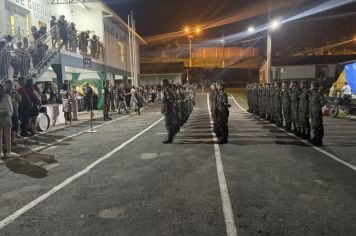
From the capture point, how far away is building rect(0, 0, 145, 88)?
20141 millimetres

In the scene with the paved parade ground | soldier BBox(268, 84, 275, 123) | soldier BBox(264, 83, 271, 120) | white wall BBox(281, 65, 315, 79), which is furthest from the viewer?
white wall BBox(281, 65, 315, 79)

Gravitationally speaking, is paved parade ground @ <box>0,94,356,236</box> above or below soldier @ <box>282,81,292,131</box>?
below

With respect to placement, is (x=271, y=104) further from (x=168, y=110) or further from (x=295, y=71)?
(x=295, y=71)

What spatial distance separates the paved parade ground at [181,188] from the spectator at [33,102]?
2.67 m

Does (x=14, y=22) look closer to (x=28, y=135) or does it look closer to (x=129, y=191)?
(x=28, y=135)

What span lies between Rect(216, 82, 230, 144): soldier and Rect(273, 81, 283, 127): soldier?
13.3 ft

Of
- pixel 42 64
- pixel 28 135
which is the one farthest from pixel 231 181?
pixel 42 64

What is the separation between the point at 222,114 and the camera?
12180 mm

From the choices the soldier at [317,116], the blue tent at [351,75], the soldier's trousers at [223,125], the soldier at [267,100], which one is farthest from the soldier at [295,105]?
the blue tent at [351,75]

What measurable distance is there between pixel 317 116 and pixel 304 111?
38.7 inches

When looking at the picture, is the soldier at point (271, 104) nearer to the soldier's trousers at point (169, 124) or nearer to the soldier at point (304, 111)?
the soldier at point (304, 111)

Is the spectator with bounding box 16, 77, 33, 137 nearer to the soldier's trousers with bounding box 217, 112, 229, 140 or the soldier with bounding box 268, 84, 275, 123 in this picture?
the soldier's trousers with bounding box 217, 112, 229, 140

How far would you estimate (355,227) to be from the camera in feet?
16.2

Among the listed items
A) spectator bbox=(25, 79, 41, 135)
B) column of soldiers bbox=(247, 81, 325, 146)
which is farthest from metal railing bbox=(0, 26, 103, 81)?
column of soldiers bbox=(247, 81, 325, 146)
